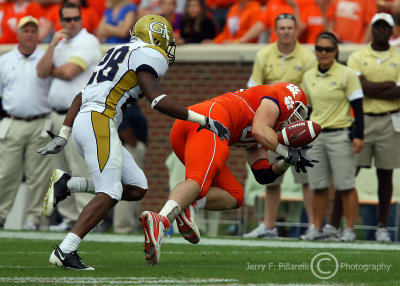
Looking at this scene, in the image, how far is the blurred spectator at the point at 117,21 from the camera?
12.8 metres

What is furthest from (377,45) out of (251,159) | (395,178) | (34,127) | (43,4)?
(43,4)

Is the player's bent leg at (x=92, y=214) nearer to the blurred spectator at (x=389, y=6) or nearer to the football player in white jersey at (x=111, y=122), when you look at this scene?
the football player in white jersey at (x=111, y=122)

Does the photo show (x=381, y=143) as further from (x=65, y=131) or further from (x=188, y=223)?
(x=65, y=131)

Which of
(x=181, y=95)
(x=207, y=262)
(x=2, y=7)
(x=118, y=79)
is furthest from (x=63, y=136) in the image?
(x=2, y=7)

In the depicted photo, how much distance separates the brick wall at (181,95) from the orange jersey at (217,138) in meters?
5.57

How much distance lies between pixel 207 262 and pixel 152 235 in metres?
1.17

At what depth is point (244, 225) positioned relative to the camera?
12484 millimetres

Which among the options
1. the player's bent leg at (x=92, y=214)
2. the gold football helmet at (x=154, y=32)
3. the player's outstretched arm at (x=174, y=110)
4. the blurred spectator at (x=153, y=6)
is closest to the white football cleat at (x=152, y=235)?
the player's bent leg at (x=92, y=214)

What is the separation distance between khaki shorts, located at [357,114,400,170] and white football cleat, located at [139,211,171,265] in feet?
14.6

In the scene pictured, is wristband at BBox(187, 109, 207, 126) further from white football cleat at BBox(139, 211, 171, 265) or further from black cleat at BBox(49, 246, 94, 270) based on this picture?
black cleat at BBox(49, 246, 94, 270)

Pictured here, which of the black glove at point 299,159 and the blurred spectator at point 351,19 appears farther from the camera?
the blurred spectator at point 351,19

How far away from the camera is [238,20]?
1298cm

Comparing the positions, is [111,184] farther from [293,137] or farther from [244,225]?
[244,225]

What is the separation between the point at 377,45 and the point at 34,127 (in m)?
3.92
